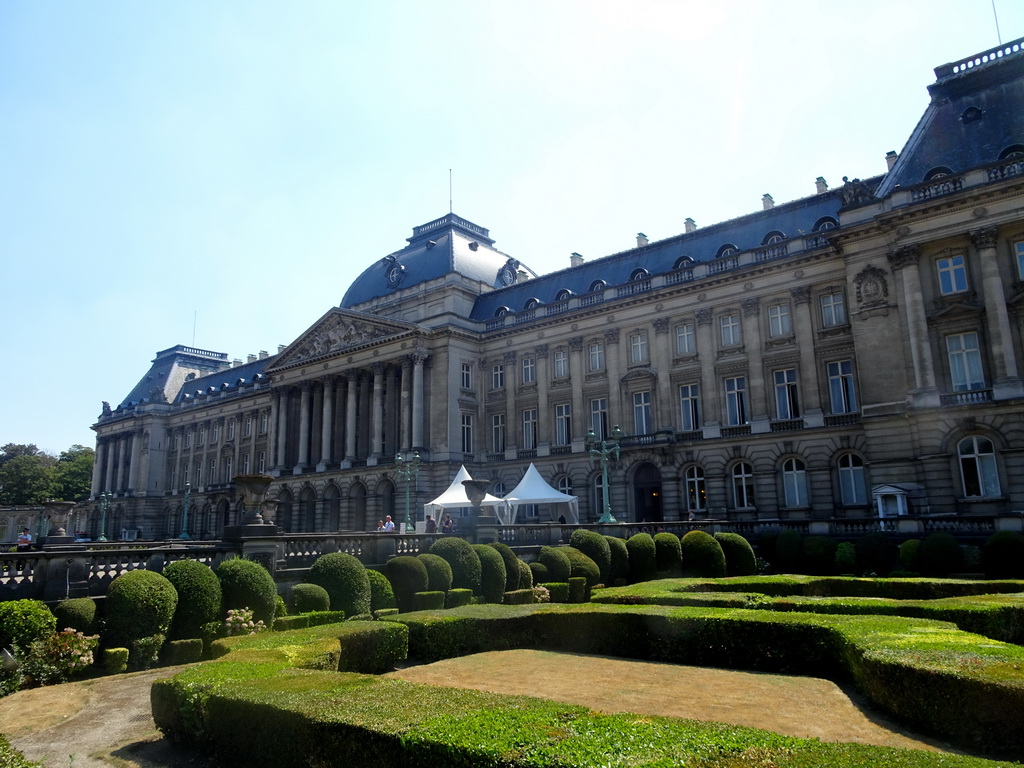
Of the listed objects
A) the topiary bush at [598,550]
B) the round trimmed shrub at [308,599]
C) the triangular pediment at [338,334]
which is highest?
the triangular pediment at [338,334]

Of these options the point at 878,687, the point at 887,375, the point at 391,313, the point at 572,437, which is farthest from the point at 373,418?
the point at 878,687

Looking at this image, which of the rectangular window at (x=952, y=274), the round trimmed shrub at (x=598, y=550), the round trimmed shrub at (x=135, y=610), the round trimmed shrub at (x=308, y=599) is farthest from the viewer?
the rectangular window at (x=952, y=274)

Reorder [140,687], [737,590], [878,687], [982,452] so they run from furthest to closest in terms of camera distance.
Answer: [982,452] → [737,590] → [140,687] → [878,687]

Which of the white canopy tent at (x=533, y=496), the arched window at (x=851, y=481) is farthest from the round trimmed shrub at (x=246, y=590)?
the arched window at (x=851, y=481)

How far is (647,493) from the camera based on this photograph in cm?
4769

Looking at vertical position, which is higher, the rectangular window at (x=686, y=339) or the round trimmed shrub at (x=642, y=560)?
the rectangular window at (x=686, y=339)

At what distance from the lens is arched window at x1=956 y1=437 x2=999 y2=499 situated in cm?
3319

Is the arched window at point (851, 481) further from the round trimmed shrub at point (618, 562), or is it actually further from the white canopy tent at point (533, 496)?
the round trimmed shrub at point (618, 562)

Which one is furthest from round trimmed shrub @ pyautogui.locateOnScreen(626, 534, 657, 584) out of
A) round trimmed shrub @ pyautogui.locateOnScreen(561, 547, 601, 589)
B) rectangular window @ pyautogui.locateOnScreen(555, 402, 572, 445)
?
rectangular window @ pyautogui.locateOnScreen(555, 402, 572, 445)

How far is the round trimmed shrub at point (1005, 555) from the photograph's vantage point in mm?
25594

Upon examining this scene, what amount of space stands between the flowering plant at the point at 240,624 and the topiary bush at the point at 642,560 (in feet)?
51.8

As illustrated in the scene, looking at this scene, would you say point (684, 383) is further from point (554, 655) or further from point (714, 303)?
point (554, 655)

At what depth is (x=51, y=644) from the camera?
14664 mm

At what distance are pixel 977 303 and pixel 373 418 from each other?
138 ft
